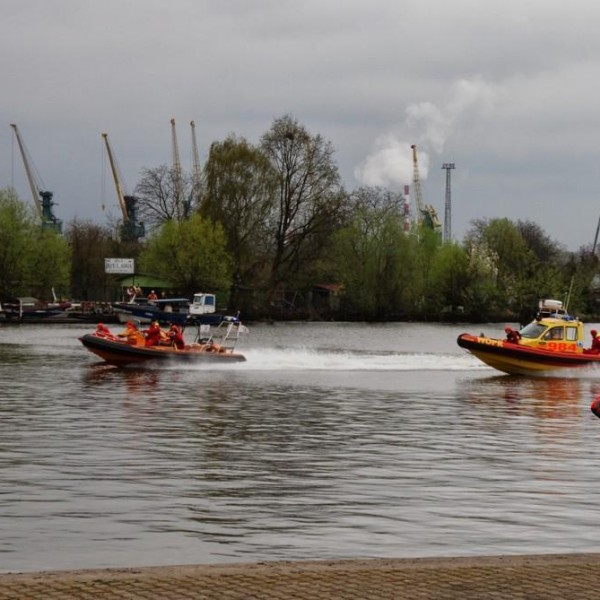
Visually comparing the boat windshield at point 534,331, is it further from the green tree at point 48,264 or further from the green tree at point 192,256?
the green tree at point 48,264

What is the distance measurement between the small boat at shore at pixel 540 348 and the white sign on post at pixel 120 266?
103369mm

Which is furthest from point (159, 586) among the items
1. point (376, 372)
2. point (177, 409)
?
point (376, 372)

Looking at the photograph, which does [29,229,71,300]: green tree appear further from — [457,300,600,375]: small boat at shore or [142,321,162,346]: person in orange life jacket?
[457,300,600,375]: small boat at shore

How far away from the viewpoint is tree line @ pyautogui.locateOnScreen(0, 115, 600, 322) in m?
124

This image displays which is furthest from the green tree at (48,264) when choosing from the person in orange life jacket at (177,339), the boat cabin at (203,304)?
the person in orange life jacket at (177,339)

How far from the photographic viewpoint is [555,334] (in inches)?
1987

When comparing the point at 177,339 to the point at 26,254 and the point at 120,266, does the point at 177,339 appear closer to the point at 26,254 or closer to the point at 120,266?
the point at 26,254

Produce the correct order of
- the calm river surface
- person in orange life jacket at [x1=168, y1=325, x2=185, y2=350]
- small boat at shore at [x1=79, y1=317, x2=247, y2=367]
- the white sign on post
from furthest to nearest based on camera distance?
1. the white sign on post
2. person in orange life jacket at [x1=168, y1=325, x2=185, y2=350]
3. small boat at shore at [x1=79, y1=317, x2=247, y2=367]
4. the calm river surface

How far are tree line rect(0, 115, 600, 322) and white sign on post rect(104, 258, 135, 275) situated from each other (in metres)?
5.21

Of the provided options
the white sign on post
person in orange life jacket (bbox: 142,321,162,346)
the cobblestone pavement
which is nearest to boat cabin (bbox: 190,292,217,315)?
the white sign on post

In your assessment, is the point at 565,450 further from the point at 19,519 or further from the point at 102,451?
the point at 19,519

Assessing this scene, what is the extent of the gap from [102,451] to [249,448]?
10.1 ft

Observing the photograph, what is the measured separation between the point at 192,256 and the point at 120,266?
27.1 meters

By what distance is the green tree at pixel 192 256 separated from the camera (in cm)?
12438
